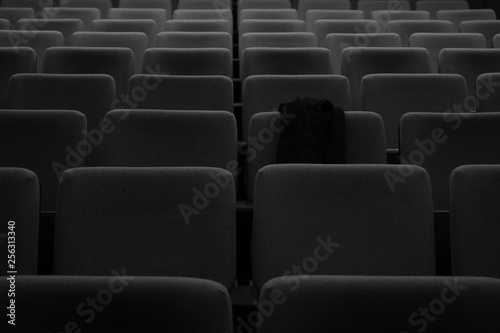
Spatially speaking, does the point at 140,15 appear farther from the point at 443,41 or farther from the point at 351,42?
the point at 443,41

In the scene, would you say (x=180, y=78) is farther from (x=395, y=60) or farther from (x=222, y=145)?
(x=395, y=60)

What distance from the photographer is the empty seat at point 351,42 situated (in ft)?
3.49

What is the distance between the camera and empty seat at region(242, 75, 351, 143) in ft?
2.53

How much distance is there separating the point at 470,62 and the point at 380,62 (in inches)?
5.5

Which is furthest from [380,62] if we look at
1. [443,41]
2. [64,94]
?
[64,94]

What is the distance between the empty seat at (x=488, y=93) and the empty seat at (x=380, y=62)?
0.42 feet

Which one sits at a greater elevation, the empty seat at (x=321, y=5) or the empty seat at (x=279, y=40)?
the empty seat at (x=321, y=5)

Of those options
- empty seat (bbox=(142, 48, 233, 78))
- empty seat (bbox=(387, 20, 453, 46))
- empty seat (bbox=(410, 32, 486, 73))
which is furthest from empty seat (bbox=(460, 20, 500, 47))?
empty seat (bbox=(142, 48, 233, 78))

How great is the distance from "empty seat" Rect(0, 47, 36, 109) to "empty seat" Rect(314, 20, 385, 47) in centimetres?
54

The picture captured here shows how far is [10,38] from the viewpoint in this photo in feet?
3.49

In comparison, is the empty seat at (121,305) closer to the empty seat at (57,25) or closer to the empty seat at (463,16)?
the empty seat at (57,25)

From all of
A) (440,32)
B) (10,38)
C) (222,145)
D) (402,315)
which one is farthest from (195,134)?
(440,32)

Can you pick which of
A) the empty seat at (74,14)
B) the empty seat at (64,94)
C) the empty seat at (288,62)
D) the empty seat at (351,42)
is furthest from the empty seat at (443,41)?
the empty seat at (74,14)

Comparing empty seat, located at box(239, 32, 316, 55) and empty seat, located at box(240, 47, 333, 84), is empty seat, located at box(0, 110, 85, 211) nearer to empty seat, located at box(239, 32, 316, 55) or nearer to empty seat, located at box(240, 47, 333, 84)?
empty seat, located at box(240, 47, 333, 84)
